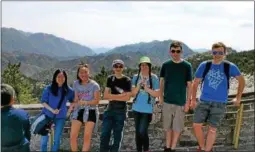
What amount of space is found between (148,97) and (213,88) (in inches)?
37.2

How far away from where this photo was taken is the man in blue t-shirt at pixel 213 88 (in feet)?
18.5

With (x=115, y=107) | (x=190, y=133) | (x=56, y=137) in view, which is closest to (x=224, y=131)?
(x=190, y=133)

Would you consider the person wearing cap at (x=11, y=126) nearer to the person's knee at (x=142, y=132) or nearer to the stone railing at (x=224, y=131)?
the person's knee at (x=142, y=132)

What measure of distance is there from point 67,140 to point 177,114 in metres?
2.02

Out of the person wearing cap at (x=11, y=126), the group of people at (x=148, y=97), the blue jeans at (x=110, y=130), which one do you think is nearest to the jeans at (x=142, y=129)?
the group of people at (x=148, y=97)

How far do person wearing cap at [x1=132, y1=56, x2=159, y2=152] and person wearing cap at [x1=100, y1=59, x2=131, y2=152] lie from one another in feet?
0.50

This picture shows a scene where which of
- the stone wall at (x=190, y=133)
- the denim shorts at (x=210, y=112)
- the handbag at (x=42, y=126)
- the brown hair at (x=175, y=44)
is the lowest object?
the stone wall at (x=190, y=133)

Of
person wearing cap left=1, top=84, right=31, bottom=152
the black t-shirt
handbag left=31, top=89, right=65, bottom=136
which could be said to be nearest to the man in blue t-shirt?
the black t-shirt

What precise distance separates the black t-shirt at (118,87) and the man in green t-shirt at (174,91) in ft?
1.65

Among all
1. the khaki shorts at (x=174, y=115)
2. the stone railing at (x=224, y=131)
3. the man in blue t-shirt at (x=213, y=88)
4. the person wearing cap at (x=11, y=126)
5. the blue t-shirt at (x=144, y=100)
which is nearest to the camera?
the person wearing cap at (x=11, y=126)

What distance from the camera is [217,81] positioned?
5.66 metres

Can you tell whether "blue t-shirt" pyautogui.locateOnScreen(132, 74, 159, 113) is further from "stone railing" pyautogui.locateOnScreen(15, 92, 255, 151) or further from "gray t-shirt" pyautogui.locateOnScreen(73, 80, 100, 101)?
"stone railing" pyautogui.locateOnScreen(15, 92, 255, 151)

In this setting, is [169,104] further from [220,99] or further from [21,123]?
[21,123]

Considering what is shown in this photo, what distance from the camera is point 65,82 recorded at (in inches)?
231
